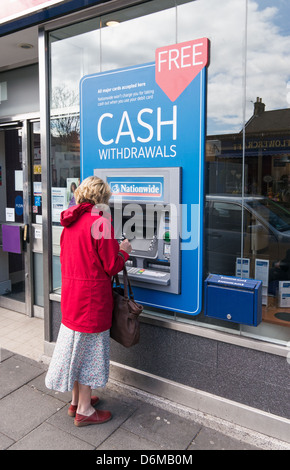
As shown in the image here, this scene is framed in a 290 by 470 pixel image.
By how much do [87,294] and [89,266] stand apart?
19 centimetres

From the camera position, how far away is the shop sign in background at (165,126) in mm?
2904

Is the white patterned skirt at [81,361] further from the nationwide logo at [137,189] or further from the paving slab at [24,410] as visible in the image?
the nationwide logo at [137,189]

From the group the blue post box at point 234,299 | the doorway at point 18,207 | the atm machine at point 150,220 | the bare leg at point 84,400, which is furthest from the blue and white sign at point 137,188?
the doorway at point 18,207

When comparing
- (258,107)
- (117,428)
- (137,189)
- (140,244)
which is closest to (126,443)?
(117,428)

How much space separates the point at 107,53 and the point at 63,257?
5.87 feet

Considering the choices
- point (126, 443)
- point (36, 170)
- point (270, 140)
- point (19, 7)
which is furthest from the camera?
point (36, 170)

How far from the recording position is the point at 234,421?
9.38 ft

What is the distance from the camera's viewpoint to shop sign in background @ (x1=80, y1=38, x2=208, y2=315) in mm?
2904

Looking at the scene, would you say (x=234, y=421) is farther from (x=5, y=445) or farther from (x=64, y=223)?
(x=64, y=223)

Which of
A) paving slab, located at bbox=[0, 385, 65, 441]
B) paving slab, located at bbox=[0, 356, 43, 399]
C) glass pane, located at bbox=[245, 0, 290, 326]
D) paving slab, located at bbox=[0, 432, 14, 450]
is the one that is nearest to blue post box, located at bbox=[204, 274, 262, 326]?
glass pane, located at bbox=[245, 0, 290, 326]

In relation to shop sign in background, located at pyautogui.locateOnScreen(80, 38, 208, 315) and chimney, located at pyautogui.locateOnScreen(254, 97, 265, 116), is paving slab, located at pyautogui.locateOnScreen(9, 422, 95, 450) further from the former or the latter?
chimney, located at pyautogui.locateOnScreen(254, 97, 265, 116)

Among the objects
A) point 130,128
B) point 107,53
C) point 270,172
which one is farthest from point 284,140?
point 107,53

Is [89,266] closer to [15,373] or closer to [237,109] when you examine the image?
[237,109]

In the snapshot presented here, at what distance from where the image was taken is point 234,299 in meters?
2.74
